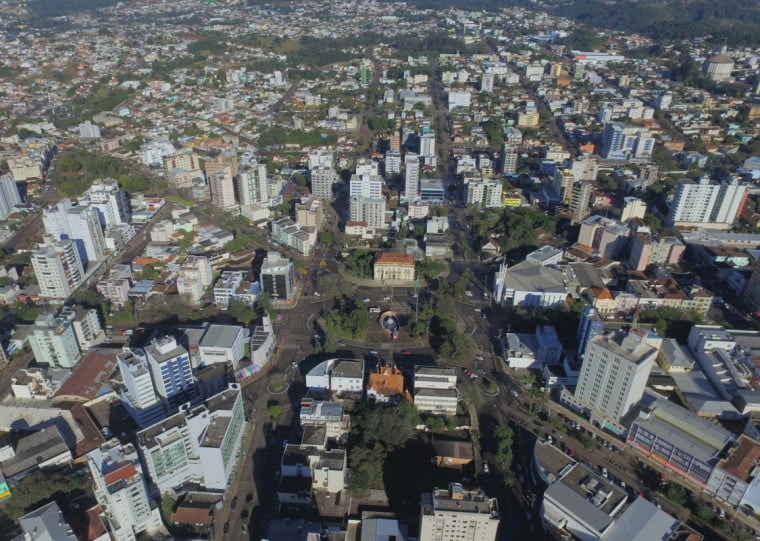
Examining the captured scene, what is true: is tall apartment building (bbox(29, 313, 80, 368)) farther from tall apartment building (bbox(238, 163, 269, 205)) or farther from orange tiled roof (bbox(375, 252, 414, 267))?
tall apartment building (bbox(238, 163, 269, 205))

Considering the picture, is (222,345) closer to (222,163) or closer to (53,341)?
(53,341)

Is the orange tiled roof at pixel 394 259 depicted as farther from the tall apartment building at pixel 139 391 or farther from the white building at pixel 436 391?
the tall apartment building at pixel 139 391

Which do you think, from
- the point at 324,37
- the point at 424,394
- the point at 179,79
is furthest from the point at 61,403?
the point at 324,37

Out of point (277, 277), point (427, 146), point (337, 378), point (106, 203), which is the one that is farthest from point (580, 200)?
point (106, 203)

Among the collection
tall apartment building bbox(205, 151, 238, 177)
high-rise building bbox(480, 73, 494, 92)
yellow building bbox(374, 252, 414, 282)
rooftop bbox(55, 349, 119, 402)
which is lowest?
rooftop bbox(55, 349, 119, 402)

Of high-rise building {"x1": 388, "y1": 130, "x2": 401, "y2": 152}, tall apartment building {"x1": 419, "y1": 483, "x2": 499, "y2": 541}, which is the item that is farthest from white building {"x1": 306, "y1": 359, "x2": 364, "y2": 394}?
high-rise building {"x1": 388, "y1": 130, "x2": 401, "y2": 152}

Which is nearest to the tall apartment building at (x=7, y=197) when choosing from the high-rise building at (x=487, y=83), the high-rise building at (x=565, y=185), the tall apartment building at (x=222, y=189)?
the tall apartment building at (x=222, y=189)
